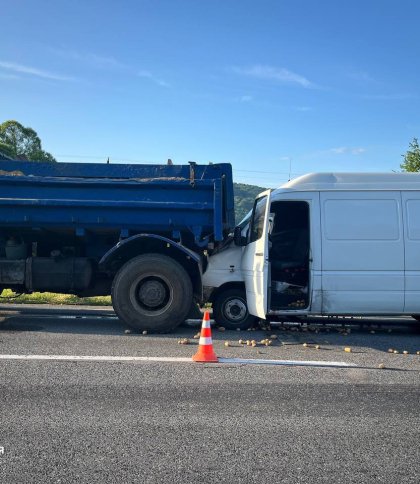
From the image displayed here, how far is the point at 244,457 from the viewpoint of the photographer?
3.38 m

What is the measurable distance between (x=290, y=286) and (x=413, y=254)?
2012 millimetres

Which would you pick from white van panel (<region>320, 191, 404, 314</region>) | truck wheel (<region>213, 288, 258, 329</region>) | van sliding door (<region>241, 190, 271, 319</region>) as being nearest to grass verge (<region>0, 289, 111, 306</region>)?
truck wheel (<region>213, 288, 258, 329</region>)

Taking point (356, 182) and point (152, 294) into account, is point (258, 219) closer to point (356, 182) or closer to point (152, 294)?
point (356, 182)

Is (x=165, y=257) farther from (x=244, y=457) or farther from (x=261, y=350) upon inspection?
(x=244, y=457)

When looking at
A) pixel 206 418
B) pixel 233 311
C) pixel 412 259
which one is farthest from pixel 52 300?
pixel 206 418

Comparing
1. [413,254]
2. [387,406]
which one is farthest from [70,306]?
[387,406]

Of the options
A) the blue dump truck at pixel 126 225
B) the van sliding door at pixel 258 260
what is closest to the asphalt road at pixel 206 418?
the van sliding door at pixel 258 260

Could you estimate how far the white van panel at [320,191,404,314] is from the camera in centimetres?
742

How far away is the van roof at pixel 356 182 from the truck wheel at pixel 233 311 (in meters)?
1.94

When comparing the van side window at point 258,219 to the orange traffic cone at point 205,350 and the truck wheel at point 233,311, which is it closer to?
the truck wheel at point 233,311

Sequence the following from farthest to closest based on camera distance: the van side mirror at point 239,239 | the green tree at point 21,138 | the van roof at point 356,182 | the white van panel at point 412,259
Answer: the green tree at point 21,138 < the van side mirror at point 239,239 < the van roof at point 356,182 < the white van panel at point 412,259

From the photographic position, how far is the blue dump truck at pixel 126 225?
7738 mm

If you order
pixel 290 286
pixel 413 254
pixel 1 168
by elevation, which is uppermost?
pixel 1 168

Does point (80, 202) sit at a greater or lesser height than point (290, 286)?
greater
